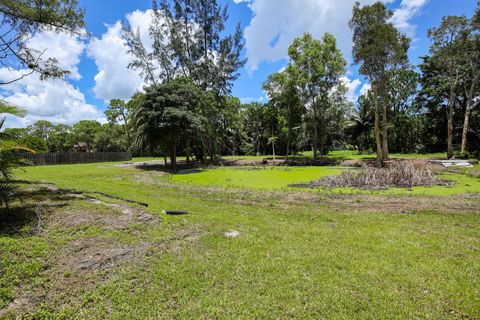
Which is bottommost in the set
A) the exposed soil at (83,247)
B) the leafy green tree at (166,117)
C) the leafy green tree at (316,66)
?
the exposed soil at (83,247)

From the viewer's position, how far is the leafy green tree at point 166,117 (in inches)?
560

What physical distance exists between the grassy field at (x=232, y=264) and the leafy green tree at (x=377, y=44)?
14122 millimetres

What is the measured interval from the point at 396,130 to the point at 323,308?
29923 millimetres

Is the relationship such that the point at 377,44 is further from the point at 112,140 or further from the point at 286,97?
the point at 112,140

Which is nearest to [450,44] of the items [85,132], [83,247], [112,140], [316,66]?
[316,66]

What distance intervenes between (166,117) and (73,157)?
1632 cm

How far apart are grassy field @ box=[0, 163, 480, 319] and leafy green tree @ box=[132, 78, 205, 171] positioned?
31.8ft

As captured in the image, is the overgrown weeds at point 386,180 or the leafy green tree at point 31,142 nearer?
the leafy green tree at point 31,142

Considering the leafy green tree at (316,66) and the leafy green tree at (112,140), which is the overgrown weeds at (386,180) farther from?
the leafy green tree at (112,140)

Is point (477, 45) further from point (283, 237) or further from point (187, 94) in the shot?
point (283, 237)

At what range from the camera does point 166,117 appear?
14070 mm

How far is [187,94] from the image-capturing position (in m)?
16.1

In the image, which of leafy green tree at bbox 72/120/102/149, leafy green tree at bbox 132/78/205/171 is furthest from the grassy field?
leafy green tree at bbox 72/120/102/149

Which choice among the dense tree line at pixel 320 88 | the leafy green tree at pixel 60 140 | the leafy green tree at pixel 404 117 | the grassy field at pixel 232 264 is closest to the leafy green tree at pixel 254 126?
the dense tree line at pixel 320 88
